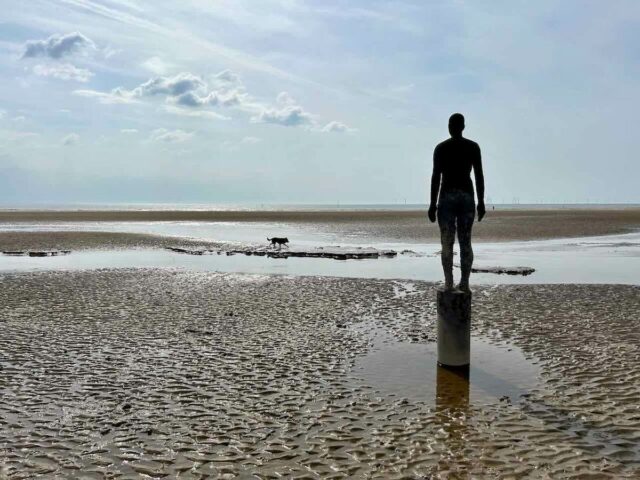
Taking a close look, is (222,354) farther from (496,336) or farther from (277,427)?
(496,336)

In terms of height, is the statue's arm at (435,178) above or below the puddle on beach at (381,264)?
above

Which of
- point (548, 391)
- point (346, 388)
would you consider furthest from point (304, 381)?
point (548, 391)

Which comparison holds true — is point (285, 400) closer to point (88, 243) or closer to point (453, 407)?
point (453, 407)

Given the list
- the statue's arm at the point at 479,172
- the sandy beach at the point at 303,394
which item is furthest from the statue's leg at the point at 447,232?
the sandy beach at the point at 303,394

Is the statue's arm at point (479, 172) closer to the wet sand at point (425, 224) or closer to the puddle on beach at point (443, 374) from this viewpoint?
the puddle on beach at point (443, 374)

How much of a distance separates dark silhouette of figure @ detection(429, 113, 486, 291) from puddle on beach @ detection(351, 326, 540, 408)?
1.50m

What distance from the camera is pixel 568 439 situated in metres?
6.70

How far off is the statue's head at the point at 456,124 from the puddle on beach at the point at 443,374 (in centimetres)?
411

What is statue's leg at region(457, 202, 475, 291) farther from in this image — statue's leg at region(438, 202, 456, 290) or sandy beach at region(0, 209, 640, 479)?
sandy beach at region(0, 209, 640, 479)

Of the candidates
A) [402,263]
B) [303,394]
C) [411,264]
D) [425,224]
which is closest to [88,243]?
[402,263]

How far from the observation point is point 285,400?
26.8 feet

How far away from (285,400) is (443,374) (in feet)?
9.38

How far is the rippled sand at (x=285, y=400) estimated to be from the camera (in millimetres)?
6141

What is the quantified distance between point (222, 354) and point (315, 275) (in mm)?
12451
